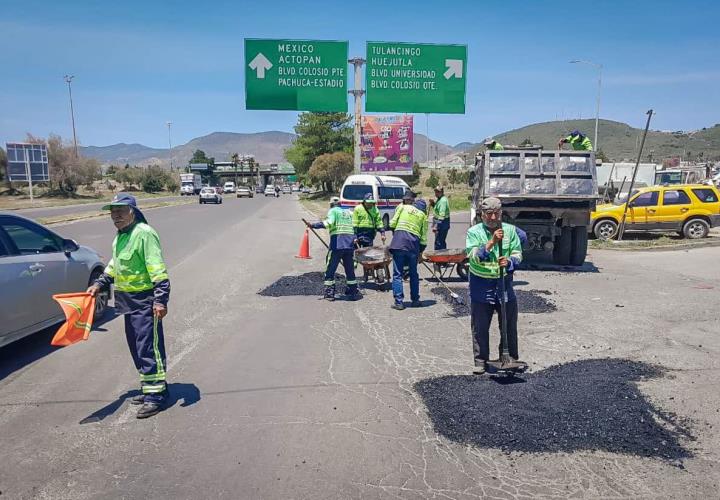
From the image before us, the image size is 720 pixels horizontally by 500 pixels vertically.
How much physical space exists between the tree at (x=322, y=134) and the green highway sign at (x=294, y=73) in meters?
40.8

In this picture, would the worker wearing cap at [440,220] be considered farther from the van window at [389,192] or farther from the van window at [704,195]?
the van window at [704,195]

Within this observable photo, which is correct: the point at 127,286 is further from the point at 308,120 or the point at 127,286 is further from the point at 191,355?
the point at 308,120

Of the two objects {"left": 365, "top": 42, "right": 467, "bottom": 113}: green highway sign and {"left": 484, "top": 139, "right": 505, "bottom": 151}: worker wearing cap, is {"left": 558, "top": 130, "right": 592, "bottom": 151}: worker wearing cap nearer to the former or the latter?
{"left": 484, "top": 139, "right": 505, "bottom": 151}: worker wearing cap

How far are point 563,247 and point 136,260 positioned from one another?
10.3 meters

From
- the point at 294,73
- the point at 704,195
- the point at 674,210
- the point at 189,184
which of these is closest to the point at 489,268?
the point at 674,210

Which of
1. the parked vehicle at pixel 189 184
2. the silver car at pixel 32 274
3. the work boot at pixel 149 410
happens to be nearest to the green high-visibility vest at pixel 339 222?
the silver car at pixel 32 274

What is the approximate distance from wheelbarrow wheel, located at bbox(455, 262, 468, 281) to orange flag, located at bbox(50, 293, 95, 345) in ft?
22.8

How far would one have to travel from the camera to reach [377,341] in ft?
22.6

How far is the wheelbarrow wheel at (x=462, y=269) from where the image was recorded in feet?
34.7

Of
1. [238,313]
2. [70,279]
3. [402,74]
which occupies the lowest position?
[238,313]

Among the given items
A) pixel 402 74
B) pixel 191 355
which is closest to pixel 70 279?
pixel 191 355

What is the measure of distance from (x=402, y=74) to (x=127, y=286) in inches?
644

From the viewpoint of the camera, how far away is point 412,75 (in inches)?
764

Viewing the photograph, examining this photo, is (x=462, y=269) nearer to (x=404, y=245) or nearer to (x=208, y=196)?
(x=404, y=245)
